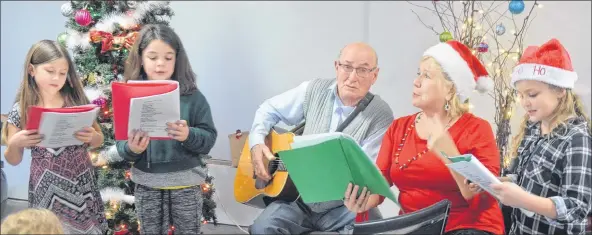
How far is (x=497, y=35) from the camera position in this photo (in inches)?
188

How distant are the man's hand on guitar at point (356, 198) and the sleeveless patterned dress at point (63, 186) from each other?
115 cm

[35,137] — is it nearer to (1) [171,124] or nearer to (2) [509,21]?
(1) [171,124]

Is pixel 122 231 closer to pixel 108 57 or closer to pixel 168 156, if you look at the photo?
pixel 108 57

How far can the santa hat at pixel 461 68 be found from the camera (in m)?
3.11

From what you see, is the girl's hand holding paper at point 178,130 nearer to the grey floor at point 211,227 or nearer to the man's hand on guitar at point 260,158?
the man's hand on guitar at point 260,158

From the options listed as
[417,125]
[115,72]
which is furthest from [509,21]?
[115,72]

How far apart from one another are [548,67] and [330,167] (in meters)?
0.95

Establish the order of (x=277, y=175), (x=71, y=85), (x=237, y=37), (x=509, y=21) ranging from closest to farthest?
(x=71, y=85) → (x=277, y=175) → (x=509, y=21) → (x=237, y=37)

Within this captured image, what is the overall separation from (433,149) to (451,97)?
1.01 feet

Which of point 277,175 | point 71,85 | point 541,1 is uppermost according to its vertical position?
point 541,1

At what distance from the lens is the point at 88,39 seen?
4453 mm

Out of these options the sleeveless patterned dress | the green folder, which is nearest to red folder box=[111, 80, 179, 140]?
the sleeveless patterned dress

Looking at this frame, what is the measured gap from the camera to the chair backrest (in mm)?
2902

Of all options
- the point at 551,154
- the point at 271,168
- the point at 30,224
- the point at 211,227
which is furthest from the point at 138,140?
the point at 211,227
